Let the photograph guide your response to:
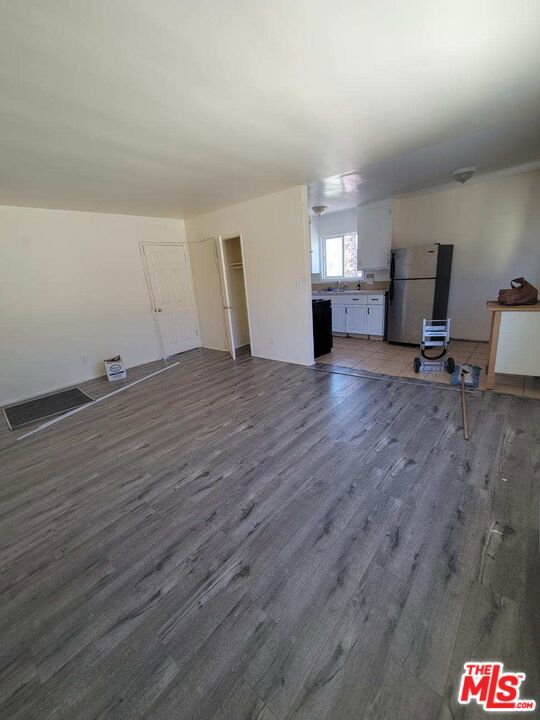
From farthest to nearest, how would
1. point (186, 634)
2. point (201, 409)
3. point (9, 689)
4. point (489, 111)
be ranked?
point (201, 409) < point (489, 111) < point (186, 634) < point (9, 689)

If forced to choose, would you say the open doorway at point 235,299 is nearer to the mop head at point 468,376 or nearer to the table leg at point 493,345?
the mop head at point 468,376

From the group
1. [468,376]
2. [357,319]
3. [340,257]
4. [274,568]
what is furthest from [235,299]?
[274,568]

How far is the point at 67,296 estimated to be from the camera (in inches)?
174

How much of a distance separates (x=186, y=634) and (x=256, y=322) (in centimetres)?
428

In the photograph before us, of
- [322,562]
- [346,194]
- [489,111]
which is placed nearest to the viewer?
[322,562]

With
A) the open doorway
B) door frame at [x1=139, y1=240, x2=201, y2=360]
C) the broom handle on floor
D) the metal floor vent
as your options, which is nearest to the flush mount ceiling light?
the broom handle on floor

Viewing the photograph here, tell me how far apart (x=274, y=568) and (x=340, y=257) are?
6.50 m

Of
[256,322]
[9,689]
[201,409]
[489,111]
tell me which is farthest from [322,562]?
[256,322]

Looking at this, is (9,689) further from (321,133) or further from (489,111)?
(489,111)

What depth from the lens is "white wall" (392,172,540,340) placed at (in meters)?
4.49

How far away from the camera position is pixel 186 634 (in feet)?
4.12

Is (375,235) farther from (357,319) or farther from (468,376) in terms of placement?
(468,376)

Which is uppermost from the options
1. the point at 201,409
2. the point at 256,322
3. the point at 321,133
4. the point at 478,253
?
the point at 321,133

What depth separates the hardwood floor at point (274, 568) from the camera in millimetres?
1083
